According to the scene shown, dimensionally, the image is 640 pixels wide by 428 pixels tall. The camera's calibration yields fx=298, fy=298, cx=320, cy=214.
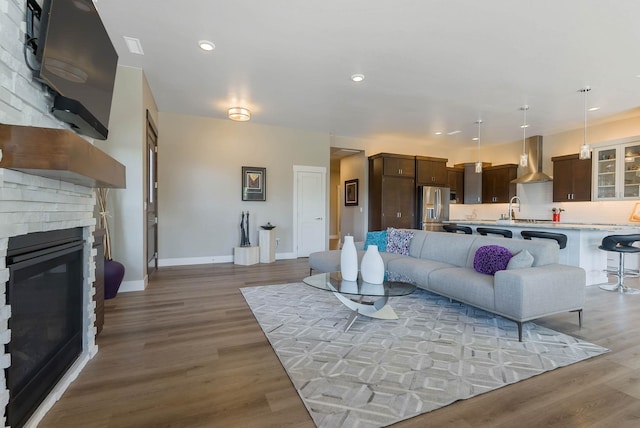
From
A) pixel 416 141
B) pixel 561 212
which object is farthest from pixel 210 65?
pixel 561 212

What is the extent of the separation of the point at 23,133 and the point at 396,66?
3.57m

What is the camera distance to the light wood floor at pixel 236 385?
152 centimetres

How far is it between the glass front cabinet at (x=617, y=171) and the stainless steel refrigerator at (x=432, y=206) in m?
2.83

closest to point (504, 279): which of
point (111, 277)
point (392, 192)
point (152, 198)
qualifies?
point (111, 277)

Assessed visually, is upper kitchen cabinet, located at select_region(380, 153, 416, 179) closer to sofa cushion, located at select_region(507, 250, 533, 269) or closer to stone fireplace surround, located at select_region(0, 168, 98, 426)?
sofa cushion, located at select_region(507, 250, 533, 269)

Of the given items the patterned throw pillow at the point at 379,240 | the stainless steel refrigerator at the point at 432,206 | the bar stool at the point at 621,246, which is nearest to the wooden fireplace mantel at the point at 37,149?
the patterned throw pillow at the point at 379,240

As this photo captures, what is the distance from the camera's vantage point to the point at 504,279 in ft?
8.25

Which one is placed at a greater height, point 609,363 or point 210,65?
point 210,65

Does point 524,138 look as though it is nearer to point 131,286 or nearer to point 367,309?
point 367,309

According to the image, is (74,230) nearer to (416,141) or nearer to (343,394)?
(343,394)

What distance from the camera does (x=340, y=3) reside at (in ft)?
8.29

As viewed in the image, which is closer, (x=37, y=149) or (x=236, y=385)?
(x=37, y=149)

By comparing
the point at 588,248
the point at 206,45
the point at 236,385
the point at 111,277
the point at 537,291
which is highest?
the point at 206,45

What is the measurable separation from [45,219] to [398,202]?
6.63m
